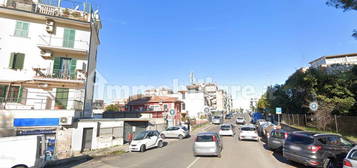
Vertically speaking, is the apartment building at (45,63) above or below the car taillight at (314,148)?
above

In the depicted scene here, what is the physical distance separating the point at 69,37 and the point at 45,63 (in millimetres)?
3547

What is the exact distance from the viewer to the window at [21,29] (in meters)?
16.2

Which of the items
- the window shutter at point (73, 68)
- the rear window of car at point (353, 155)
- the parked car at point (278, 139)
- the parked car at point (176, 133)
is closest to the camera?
the rear window of car at point (353, 155)

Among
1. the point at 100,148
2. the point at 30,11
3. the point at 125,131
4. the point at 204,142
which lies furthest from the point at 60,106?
the point at 204,142

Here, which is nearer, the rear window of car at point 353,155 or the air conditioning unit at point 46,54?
the rear window of car at point 353,155

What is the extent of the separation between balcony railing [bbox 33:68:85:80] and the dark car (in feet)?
60.3

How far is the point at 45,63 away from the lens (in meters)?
16.7

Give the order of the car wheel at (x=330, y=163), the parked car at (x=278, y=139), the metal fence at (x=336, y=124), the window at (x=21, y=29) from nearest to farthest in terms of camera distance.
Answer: the car wheel at (x=330, y=163)
the parked car at (x=278, y=139)
the metal fence at (x=336, y=124)
the window at (x=21, y=29)

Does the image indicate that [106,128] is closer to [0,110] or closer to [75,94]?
[75,94]

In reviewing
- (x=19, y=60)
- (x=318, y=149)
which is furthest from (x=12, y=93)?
(x=318, y=149)

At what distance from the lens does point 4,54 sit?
1546cm

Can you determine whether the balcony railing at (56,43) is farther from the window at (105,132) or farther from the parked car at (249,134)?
the parked car at (249,134)

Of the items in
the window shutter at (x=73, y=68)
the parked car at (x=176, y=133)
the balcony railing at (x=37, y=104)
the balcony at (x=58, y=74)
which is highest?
the window shutter at (x=73, y=68)

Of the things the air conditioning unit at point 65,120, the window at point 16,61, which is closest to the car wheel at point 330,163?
the air conditioning unit at point 65,120
